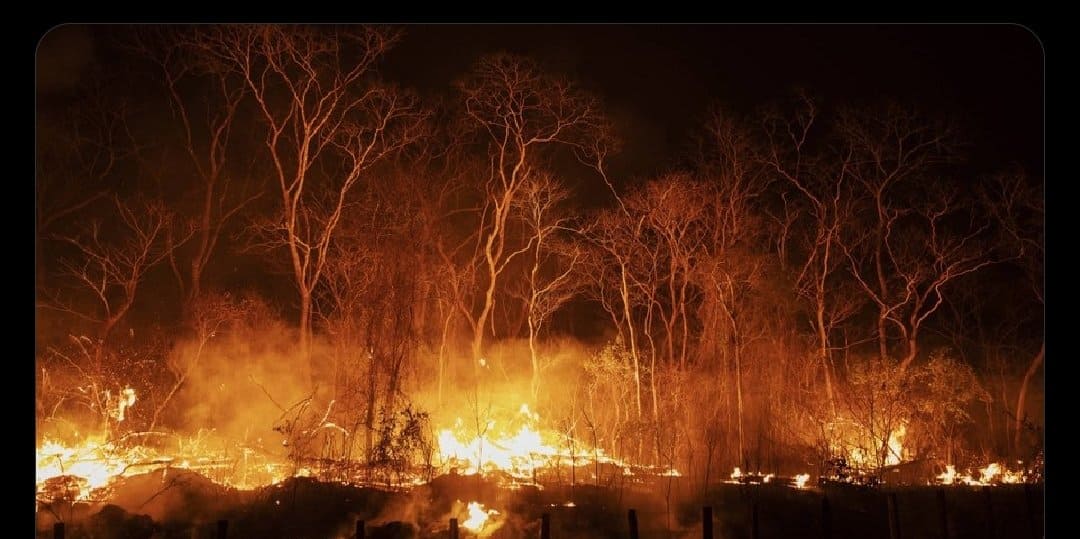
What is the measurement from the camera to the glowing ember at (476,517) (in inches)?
712

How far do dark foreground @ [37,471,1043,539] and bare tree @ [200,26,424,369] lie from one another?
6012 mm

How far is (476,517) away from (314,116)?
12112mm

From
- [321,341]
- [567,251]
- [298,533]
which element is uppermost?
[567,251]

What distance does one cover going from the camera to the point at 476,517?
18.4m

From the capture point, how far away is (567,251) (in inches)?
1050

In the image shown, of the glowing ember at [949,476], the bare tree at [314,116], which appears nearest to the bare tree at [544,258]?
the bare tree at [314,116]

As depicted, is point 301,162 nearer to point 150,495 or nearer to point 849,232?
point 150,495

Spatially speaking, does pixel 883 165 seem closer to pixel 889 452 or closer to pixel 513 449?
pixel 889 452

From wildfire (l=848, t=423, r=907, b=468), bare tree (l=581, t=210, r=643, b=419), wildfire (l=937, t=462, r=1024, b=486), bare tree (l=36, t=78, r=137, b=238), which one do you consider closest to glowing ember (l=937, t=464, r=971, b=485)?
wildfire (l=937, t=462, r=1024, b=486)

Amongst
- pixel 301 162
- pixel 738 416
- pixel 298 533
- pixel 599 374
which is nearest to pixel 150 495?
pixel 298 533

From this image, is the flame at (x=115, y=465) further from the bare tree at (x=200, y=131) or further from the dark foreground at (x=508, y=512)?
the bare tree at (x=200, y=131)

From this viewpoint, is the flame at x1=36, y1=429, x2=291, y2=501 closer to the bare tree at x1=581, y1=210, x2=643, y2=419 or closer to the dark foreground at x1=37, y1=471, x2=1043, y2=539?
the dark foreground at x1=37, y1=471, x2=1043, y2=539

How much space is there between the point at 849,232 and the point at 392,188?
1344 cm

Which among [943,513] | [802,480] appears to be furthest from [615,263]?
[943,513]
